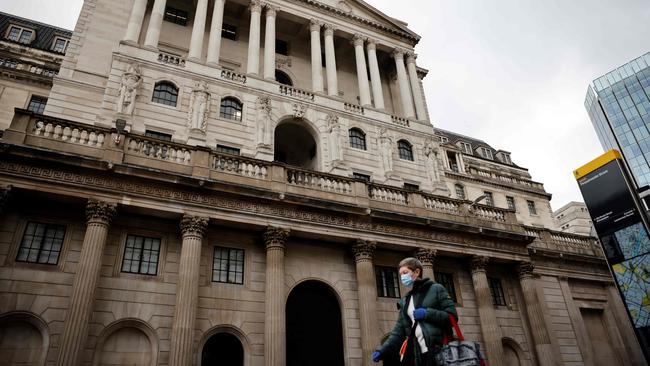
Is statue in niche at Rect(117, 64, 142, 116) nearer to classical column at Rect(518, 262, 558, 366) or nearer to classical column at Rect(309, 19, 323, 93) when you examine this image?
classical column at Rect(309, 19, 323, 93)

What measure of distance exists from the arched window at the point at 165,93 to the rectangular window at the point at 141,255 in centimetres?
862

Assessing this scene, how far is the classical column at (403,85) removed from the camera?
31344mm

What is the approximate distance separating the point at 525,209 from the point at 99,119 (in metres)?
41.6

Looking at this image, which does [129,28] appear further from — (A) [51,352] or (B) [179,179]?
(A) [51,352]

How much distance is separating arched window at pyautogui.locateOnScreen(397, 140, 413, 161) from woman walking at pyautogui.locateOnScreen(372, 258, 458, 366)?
22.1m

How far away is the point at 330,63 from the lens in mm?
30109

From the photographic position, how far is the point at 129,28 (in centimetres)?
2494

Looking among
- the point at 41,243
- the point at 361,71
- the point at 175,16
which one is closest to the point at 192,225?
the point at 41,243

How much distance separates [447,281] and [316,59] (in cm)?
1671

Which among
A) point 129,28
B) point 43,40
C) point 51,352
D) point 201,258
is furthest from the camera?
point 43,40

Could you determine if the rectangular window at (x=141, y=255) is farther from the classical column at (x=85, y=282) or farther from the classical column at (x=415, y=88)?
the classical column at (x=415, y=88)

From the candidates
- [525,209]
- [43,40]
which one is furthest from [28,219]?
[525,209]

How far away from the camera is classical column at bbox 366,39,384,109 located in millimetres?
30656

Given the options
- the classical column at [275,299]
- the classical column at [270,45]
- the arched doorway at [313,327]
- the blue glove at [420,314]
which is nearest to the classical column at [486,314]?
the arched doorway at [313,327]
